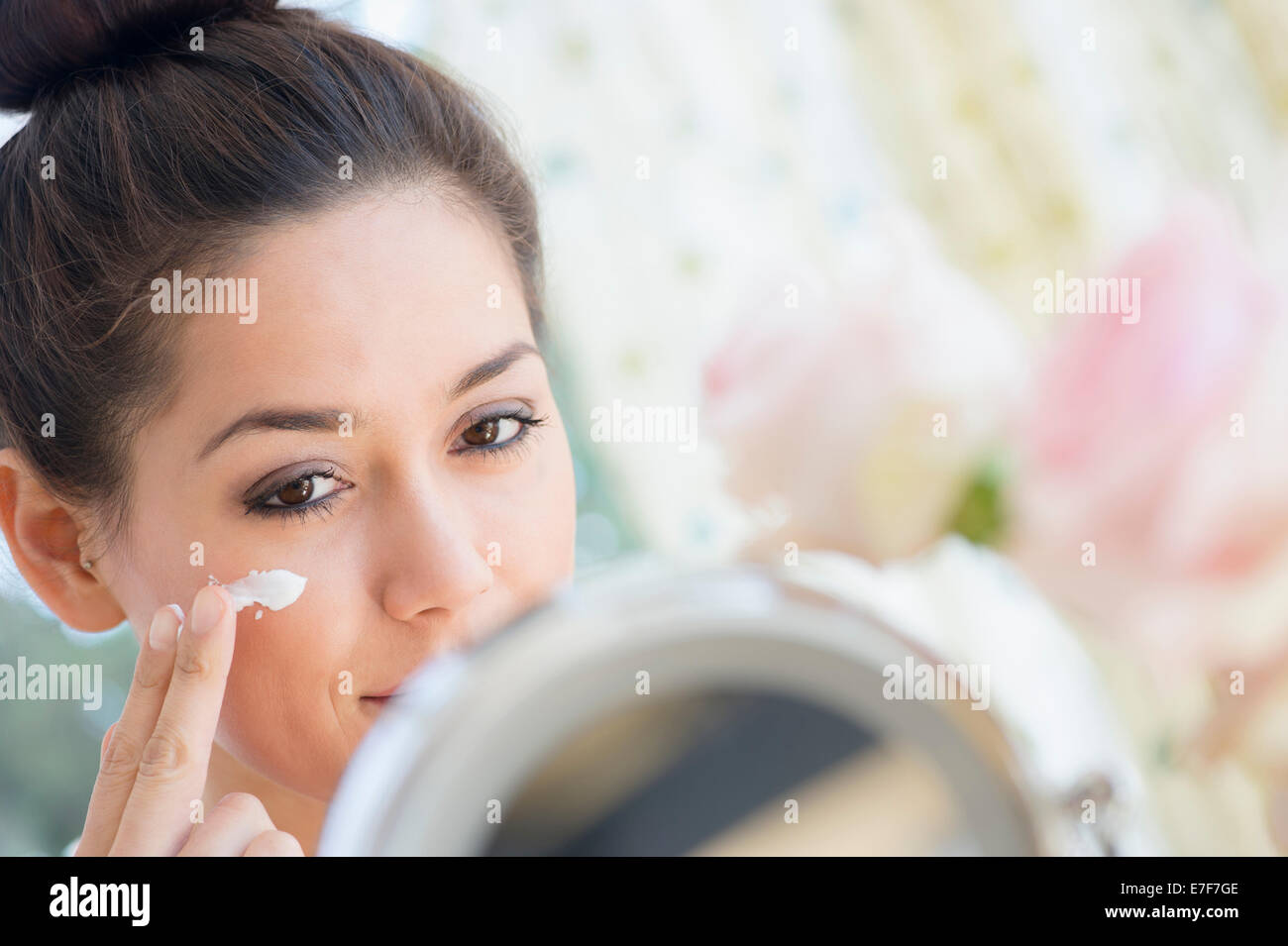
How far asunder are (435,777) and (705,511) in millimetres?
554

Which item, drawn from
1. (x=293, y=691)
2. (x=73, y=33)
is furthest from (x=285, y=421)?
(x=73, y=33)

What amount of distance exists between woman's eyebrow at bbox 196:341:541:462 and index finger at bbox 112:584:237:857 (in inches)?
3.3

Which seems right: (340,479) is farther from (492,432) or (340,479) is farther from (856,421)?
(856,421)

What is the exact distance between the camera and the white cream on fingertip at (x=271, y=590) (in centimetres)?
46

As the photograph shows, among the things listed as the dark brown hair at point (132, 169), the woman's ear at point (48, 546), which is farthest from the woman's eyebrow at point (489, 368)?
the woman's ear at point (48, 546)

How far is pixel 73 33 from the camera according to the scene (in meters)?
0.51

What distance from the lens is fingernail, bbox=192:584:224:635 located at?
41 cm

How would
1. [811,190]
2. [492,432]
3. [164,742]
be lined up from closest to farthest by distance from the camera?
[164,742] < [492,432] < [811,190]

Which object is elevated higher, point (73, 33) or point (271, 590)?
point (73, 33)

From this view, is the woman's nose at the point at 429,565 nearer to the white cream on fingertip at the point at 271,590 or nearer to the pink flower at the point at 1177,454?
the white cream on fingertip at the point at 271,590

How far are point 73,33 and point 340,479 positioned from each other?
279 millimetres

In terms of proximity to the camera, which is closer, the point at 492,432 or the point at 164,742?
the point at 164,742

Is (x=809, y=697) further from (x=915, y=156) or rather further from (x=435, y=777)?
(x=915, y=156)
